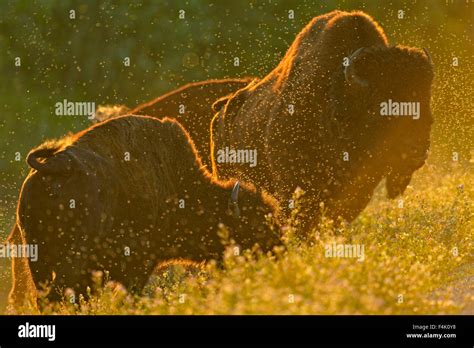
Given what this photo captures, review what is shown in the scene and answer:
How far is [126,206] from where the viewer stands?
7.68 meters

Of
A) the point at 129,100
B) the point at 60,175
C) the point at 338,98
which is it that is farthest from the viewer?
the point at 129,100

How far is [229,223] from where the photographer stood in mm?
8172

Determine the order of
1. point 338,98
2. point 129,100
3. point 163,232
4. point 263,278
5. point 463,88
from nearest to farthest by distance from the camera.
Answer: point 263,278 → point 163,232 → point 338,98 → point 463,88 → point 129,100

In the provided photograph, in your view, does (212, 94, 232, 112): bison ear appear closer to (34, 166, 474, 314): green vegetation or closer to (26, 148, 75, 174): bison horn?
(34, 166, 474, 314): green vegetation

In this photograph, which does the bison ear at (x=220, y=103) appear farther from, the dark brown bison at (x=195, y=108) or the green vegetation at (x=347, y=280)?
the green vegetation at (x=347, y=280)

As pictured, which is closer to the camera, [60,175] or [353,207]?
[60,175]

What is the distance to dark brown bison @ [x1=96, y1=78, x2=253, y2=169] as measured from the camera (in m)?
11.2

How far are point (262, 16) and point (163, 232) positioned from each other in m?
15.5

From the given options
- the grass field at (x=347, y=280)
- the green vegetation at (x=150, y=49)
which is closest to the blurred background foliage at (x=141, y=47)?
the green vegetation at (x=150, y=49)

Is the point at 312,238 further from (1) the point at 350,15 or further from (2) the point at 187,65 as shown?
(2) the point at 187,65

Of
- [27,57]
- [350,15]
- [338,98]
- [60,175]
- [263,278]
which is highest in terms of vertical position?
[27,57]

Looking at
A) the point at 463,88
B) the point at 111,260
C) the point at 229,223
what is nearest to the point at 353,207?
the point at 229,223

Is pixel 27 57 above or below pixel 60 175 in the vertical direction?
above

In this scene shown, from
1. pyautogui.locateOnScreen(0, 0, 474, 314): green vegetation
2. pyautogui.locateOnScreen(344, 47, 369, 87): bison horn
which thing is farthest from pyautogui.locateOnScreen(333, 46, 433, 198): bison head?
pyautogui.locateOnScreen(0, 0, 474, 314): green vegetation
